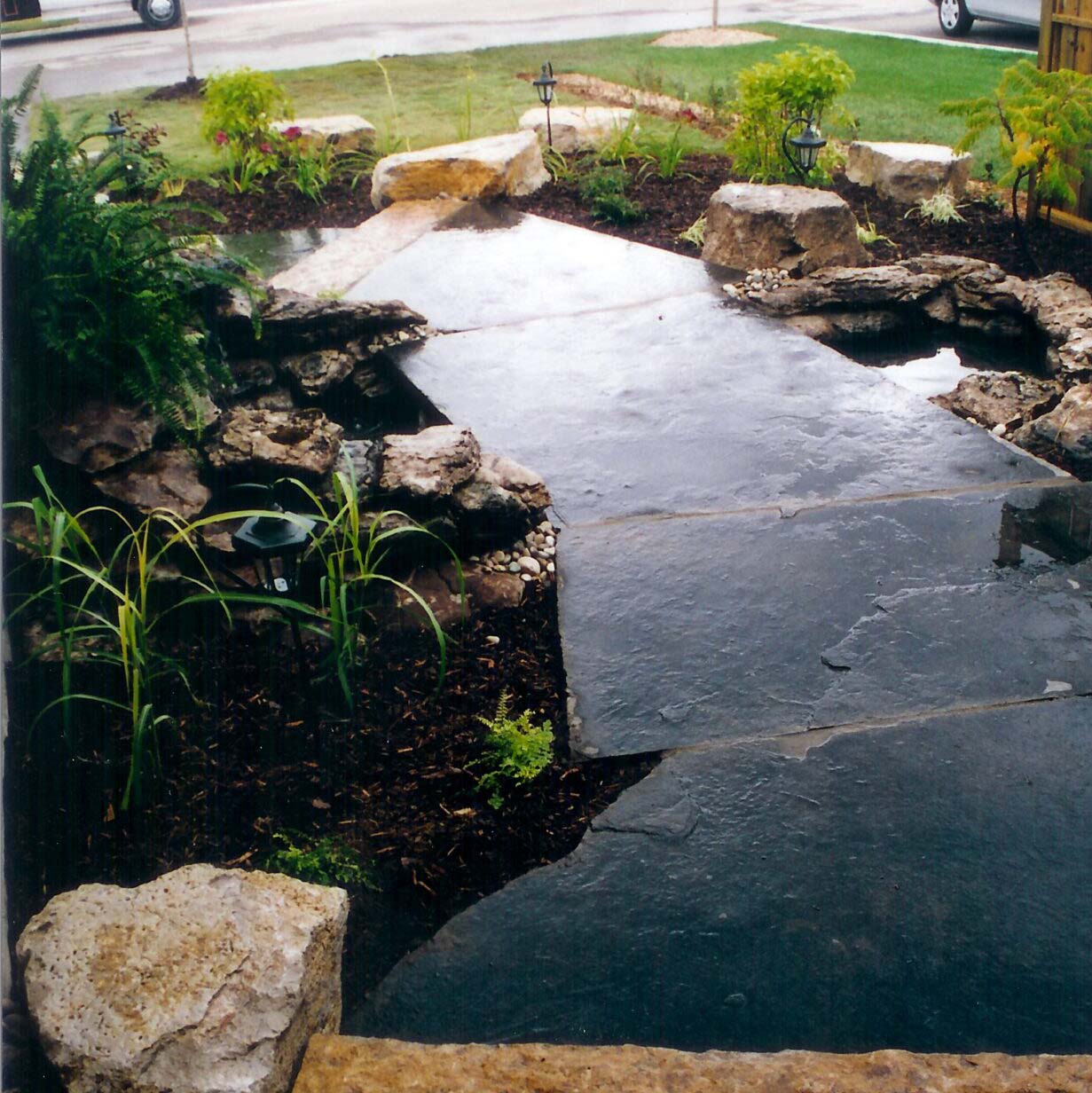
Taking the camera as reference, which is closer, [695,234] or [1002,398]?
[1002,398]

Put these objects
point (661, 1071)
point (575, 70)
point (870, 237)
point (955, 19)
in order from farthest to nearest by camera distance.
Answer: point (955, 19), point (575, 70), point (870, 237), point (661, 1071)

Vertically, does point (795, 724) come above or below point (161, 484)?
below

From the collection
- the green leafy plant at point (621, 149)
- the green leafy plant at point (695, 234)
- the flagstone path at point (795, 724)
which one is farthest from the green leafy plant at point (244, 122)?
the flagstone path at point (795, 724)

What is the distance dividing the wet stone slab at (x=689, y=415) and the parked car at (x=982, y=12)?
36.2ft

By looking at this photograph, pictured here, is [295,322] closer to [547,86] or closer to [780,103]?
[780,103]

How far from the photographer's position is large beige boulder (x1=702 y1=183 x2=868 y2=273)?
247 inches

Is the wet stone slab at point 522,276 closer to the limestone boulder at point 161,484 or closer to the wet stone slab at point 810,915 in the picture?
the limestone boulder at point 161,484

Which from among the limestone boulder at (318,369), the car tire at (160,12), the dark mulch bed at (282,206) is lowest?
the limestone boulder at (318,369)

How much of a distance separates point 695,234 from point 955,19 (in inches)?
404

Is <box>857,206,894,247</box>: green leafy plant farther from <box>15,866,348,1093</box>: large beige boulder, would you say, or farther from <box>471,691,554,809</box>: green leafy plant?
<box>15,866,348,1093</box>: large beige boulder

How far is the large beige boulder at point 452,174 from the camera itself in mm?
7766

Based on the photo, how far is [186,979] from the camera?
1.84 m

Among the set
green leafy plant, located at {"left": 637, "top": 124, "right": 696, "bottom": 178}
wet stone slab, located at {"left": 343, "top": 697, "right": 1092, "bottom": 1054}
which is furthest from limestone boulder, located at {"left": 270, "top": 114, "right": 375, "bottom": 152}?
wet stone slab, located at {"left": 343, "top": 697, "right": 1092, "bottom": 1054}

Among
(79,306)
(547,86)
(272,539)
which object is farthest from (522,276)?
(272,539)
